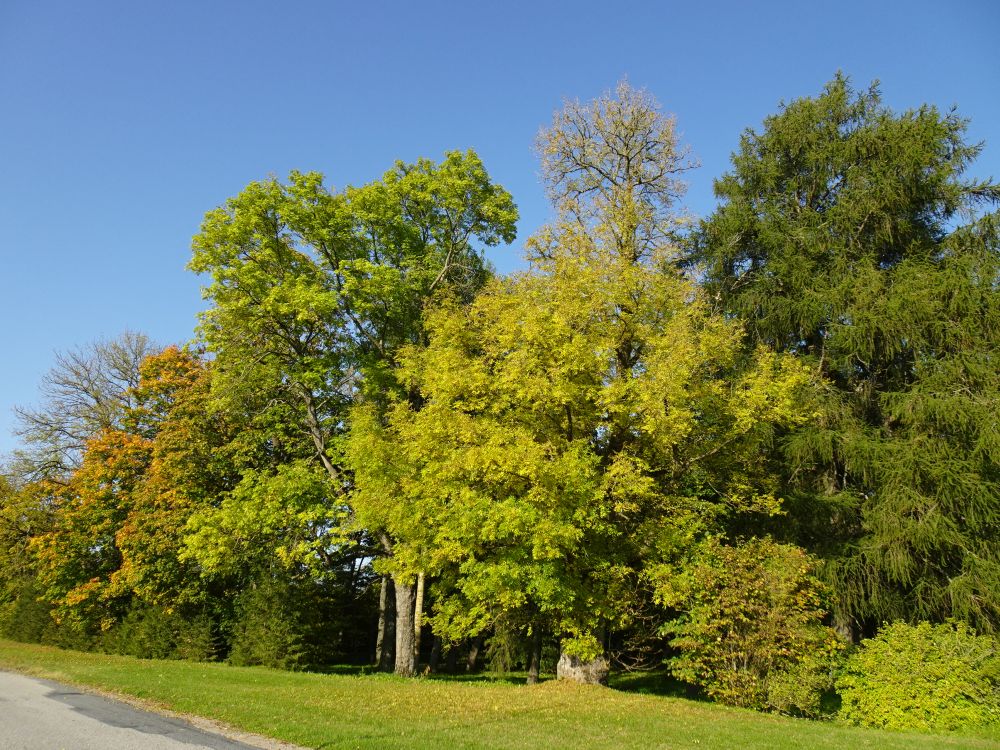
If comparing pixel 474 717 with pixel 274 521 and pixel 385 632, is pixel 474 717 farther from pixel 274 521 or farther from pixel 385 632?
pixel 385 632

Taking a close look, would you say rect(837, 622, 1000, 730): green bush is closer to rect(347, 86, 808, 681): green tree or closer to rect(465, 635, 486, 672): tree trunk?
rect(347, 86, 808, 681): green tree

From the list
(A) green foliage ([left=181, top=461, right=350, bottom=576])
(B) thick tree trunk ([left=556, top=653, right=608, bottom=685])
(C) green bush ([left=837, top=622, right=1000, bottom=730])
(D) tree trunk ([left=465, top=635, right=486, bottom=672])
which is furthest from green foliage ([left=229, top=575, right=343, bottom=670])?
(C) green bush ([left=837, top=622, right=1000, bottom=730])

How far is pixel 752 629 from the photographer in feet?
42.7

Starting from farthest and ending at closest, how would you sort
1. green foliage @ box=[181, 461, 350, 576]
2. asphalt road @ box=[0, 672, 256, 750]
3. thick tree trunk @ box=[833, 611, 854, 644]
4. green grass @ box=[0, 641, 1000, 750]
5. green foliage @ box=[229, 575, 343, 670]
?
1. green foliage @ box=[229, 575, 343, 670]
2. green foliage @ box=[181, 461, 350, 576]
3. thick tree trunk @ box=[833, 611, 854, 644]
4. green grass @ box=[0, 641, 1000, 750]
5. asphalt road @ box=[0, 672, 256, 750]

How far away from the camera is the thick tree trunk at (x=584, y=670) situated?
15.4 metres

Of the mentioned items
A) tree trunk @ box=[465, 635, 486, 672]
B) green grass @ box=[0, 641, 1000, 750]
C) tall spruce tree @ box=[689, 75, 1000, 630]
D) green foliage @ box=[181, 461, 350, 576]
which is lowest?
tree trunk @ box=[465, 635, 486, 672]

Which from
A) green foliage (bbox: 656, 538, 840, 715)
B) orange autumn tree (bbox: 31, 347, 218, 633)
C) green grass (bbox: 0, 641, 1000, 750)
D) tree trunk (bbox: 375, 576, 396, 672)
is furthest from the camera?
tree trunk (bbox: 375, 576, 396, 672)

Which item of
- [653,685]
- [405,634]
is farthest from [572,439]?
[653,685]

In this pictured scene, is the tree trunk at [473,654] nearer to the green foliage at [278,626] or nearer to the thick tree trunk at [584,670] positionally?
the green foliage at [278,626]

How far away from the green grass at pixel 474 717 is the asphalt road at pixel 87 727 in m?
0.80

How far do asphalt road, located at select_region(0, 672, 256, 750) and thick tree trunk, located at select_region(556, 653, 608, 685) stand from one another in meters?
8.81

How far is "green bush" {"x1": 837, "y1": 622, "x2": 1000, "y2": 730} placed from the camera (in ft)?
38.3

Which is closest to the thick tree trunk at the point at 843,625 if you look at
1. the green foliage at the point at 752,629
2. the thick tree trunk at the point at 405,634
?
the green foliage at the point at 752,629

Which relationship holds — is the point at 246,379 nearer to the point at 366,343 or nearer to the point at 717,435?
the point at 366,343
